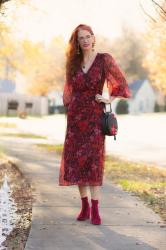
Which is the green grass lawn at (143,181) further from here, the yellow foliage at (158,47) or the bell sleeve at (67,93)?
the yellow foliage at (158,47)

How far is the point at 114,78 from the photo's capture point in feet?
21.5

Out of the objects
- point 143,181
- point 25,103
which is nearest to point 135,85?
point 25,103

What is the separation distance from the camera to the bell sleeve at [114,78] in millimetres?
6516

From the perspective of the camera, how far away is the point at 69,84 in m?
6.59

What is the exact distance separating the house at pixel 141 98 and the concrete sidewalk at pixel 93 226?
274 ft

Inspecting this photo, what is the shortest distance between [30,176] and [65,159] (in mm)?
3854

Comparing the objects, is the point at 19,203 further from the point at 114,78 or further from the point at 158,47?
the point at 158,47

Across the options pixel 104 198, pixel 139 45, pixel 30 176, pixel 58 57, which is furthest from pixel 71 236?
pixel 139 45

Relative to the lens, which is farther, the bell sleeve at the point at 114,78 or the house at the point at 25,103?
the house at the point at 25,103

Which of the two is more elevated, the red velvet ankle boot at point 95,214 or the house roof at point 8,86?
the house roof at point 8,86

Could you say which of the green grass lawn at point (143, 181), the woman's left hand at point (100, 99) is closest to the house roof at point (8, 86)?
the green grass lawn at point (143, 181)

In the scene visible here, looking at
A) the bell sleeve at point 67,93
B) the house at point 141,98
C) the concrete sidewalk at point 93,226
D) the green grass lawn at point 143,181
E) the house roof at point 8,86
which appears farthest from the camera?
the house at point 141,98

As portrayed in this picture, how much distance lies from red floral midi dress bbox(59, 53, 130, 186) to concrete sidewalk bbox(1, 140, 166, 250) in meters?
0.46

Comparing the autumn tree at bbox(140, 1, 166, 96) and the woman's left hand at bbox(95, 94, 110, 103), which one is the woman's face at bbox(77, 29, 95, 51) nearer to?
the woman's left hand at bbox(95, 94, 110, 103)
